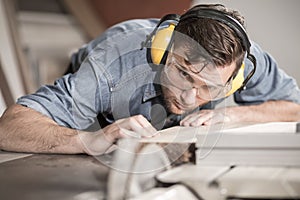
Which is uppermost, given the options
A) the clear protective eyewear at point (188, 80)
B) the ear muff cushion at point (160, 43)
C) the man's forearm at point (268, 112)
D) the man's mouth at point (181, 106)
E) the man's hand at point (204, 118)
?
the ear muff cushion at point (160, 43)

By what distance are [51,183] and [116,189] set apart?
0.33 feet

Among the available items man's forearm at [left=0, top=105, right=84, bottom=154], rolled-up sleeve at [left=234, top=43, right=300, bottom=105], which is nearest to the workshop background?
rolled-up sleeve at [left=234, top=43, right=300, bottom=105]

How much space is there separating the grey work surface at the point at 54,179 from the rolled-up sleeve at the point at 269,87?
1.43ft

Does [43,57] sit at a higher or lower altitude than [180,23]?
lower

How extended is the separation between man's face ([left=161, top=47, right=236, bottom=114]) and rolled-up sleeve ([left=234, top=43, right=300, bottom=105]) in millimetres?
229

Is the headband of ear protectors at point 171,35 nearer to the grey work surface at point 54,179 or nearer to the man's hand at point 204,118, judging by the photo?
the man's hand at point 204,118

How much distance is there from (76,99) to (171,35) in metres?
0.20

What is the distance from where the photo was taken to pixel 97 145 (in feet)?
2.39

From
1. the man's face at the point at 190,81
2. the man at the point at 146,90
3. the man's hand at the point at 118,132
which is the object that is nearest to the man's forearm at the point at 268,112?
the man at the point at 146,90

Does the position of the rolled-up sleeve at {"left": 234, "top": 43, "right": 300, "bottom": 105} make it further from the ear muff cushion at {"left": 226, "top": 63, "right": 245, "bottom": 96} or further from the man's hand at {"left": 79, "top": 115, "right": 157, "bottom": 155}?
the man's hand at {"left": 79, "top": 115, "right": 157, "bottom": 155}

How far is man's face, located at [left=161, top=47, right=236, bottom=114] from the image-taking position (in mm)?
747

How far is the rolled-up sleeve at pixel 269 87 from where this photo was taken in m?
1.02

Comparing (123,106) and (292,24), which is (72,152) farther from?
(292,24)

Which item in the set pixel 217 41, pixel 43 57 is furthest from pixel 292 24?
pixel 43 57
